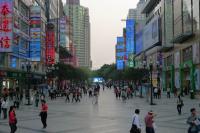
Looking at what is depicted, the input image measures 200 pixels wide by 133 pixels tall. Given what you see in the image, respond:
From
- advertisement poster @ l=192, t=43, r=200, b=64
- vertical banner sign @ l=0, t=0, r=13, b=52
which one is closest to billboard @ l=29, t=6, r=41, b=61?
vertical banner sign @ l=0, t=0, r=13, b=52

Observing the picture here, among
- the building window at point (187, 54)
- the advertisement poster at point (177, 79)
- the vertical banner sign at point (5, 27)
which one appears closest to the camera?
the vertical banner sign at point (5, 27)

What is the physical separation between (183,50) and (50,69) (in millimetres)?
28497

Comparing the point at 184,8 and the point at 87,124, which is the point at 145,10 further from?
the point at 87,124

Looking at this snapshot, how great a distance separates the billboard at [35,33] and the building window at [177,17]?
24678 millimetres

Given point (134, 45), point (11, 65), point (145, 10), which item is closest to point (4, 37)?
point (11, 65)

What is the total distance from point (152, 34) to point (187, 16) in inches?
1366

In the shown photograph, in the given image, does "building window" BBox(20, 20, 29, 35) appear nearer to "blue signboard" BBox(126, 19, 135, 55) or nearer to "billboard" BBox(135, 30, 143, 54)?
"billboard" BBox(135, 30, 143, 54)

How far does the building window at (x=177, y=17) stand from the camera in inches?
2680

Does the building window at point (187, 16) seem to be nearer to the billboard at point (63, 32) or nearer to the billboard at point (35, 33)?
the billboard at point (35, 33)

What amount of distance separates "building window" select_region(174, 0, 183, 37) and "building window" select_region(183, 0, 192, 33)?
262cm

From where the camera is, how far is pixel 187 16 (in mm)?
62875

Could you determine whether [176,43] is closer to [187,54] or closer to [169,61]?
[187,54]

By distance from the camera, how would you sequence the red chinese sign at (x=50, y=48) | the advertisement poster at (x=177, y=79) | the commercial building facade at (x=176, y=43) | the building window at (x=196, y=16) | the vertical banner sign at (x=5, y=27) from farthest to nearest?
the red chinese sign at (x=50, y=48) → the advertisement poster at (x=177, y=79) → the commercial building facade at (x=176, y=43) → the building window at (x=196, y=16) → the vertical banner sign at (x=5, y=27)

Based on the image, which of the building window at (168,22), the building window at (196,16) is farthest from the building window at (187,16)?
the building window at (168,22)
